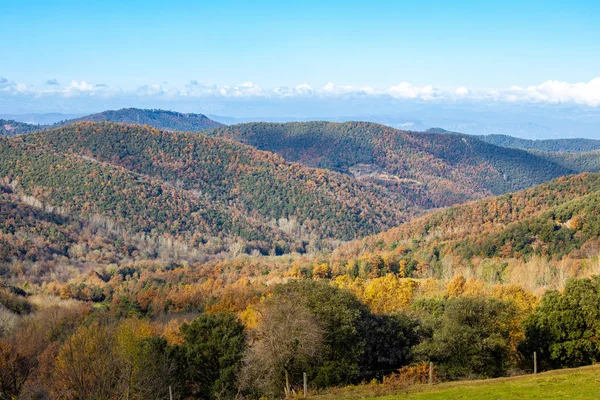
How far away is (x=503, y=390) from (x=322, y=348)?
1314cm

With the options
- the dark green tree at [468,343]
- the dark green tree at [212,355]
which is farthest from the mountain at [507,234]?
the dark green tree at [212,355]

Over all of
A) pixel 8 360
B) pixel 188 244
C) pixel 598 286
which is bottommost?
pixel 188 244

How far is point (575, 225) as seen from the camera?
103 m

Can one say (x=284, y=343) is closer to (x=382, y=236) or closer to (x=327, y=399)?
(x=327, y=399)

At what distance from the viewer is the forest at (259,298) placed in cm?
3594

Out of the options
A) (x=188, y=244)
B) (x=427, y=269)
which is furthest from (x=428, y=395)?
(x=188, y=244)

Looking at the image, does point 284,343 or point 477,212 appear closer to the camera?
point 284,343

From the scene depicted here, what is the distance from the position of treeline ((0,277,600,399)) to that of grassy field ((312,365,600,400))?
512 cm

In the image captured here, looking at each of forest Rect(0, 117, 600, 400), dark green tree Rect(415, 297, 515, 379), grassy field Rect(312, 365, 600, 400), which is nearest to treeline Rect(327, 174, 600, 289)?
forest Rect(0, 117, 600, 400)

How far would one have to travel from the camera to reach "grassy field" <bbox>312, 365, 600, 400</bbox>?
24.5 m

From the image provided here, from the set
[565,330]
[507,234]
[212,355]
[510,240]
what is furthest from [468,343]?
[507,234]

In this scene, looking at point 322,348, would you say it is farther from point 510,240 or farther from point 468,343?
point 510,240

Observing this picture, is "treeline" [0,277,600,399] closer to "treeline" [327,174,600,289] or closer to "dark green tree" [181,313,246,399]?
"dark green tree" [181,313,246,399]

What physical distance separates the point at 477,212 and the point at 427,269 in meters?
46.9
